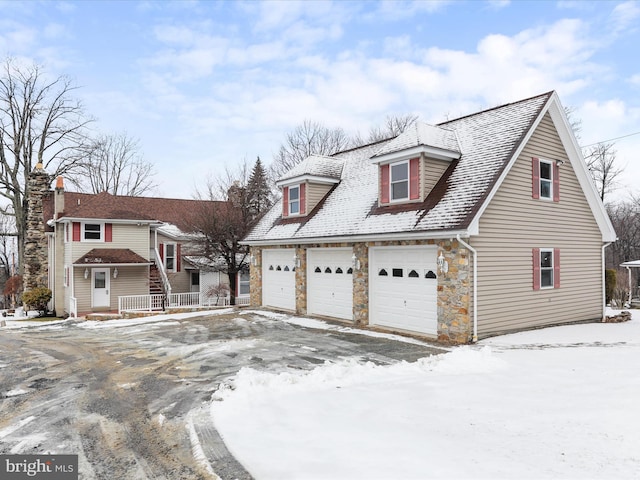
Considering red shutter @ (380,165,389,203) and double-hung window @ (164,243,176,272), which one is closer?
red shutter @ (380,165,389,203)

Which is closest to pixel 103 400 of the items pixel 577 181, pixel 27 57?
pixel 577 181

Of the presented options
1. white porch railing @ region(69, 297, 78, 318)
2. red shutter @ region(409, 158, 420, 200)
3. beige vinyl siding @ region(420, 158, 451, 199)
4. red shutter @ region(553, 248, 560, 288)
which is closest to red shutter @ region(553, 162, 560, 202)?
red shutter @ region(553, 248, 560, 288)

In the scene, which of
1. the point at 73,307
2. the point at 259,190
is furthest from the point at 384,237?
the point at 259,190

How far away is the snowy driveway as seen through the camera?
5.11 metres

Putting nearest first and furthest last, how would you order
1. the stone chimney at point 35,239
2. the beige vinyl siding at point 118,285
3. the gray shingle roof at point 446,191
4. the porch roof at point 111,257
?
the gray shingle roof at point 446,191, the porch roof at point 111,257, the beige vinyl siding at point 118,285, the stone chimney at point 35,239

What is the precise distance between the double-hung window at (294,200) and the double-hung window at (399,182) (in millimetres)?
5497

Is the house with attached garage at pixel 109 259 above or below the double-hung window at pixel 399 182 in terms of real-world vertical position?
below

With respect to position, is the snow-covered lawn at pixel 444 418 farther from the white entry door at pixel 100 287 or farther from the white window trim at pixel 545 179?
the white entry door at pixel 100 287

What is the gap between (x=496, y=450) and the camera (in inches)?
190

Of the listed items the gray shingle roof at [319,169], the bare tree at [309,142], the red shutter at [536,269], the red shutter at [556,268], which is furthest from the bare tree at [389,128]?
the red shutter at [536,269]

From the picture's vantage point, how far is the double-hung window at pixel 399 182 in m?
13.7

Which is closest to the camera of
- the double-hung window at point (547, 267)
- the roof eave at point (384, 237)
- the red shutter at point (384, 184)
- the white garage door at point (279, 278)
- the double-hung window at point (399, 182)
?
the roof eave at point (384, 237)

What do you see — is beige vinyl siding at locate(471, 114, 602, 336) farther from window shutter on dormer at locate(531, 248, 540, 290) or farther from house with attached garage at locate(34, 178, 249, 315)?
house with attached garage at locate(34, 178, 249, 315)

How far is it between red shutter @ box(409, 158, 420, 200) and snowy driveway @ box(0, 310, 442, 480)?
4507mm
